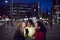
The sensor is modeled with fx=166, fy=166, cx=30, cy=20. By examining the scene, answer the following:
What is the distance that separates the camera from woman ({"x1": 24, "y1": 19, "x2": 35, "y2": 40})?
251 cm

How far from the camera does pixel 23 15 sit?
2.54 metres

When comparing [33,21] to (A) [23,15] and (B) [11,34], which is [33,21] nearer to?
(A) [23,15]

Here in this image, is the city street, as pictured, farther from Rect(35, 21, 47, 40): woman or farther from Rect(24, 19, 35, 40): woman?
Rect(24, 19, 35, 40): woman

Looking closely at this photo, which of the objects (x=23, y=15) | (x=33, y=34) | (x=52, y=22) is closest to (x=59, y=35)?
(x=52, y=22)

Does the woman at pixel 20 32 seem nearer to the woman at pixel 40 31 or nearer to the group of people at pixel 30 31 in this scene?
the group of people at pixel 30 31

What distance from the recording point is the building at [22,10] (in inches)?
99.3

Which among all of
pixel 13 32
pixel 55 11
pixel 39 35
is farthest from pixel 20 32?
pixel 55 11

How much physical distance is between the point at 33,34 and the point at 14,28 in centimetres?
30

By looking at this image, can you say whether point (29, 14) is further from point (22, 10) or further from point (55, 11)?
point (55, 11)

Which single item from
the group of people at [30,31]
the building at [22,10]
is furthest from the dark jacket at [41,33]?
the building at [22,10]

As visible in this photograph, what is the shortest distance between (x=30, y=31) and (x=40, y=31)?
0.15m

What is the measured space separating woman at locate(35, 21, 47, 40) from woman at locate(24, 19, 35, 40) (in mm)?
61

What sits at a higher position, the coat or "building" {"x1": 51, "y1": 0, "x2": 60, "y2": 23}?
"building" {"x1": 51, "y1": 0, "x2": 60, "y2": 23}

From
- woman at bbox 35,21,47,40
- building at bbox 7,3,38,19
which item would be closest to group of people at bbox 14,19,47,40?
Result: woman at bbox 35,21,47,40
